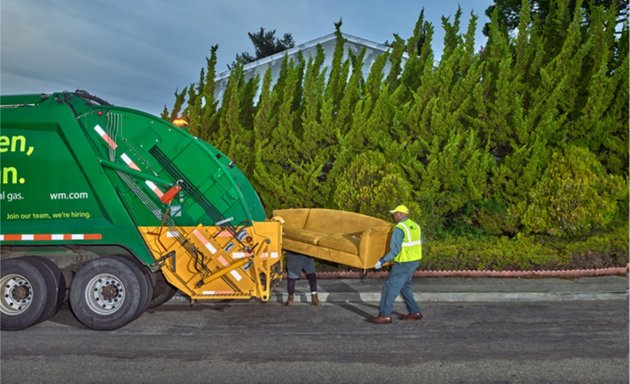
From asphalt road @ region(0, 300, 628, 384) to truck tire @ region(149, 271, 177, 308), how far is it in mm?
148

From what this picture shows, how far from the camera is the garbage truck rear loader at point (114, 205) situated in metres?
7.53

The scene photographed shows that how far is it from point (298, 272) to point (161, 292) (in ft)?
6.80

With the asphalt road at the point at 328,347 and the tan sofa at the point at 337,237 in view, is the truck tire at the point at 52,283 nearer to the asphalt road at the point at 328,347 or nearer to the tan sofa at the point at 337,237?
the asphalt road at the point at 328,347

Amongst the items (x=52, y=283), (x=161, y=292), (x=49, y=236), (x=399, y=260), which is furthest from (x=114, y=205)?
(x=399, y=260)

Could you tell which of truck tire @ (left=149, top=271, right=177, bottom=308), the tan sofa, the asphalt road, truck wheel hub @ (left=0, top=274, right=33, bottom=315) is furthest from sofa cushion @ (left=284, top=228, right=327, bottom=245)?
truck wheel hub @ (left=0, top=274, right=33, bottom=315)

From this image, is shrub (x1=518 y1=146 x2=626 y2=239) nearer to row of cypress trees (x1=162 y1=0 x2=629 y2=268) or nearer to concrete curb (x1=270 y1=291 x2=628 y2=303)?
row of cypress trees (x1=162 y1=0 x2=629 y2=268)

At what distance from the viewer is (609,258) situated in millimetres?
11016

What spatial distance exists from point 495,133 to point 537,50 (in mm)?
2138

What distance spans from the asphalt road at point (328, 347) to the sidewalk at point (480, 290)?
48 centimetres

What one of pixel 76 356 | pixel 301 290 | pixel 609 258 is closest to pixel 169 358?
pixel 76 356

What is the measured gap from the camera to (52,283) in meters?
7.50

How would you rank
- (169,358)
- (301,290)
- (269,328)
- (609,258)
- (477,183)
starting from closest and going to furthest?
(169,358) < (269,328) < (301,290) < (609,258) < (477,183)

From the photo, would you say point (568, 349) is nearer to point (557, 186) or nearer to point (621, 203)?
A: point (557, 186)

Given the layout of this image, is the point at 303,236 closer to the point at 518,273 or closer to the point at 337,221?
the point at 337,221
